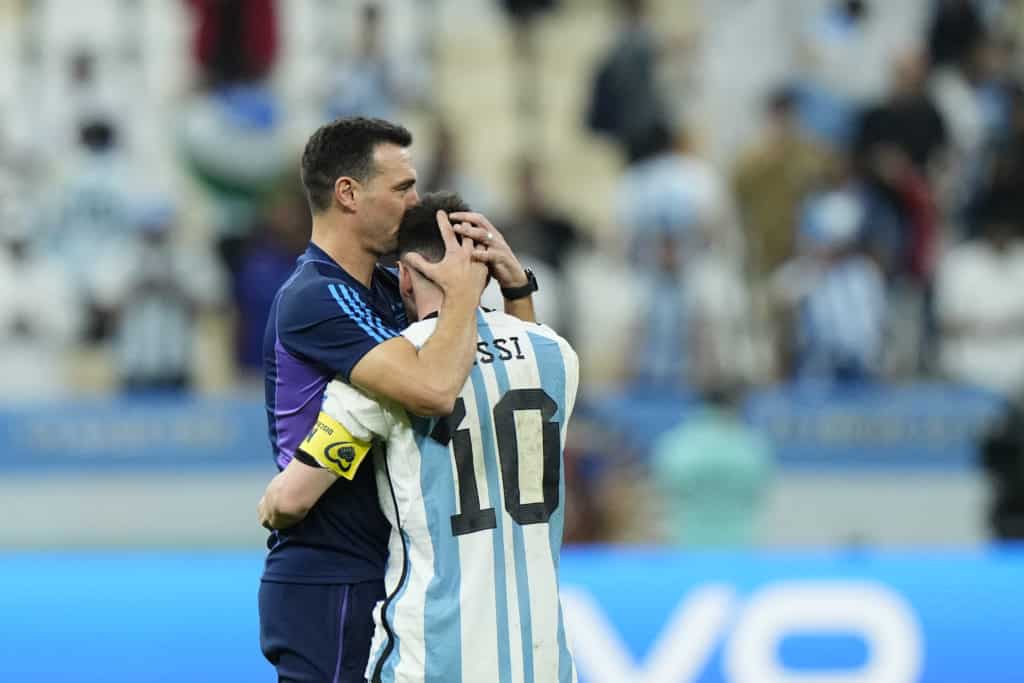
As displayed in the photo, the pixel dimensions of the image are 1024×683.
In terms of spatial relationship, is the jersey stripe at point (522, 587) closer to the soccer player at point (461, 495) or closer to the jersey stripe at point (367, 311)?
the soccer player at point (461, 495)

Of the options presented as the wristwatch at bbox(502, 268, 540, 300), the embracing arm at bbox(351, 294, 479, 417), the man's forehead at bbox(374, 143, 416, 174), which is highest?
the man's forehead at bbox(374, 143, 416, 174)

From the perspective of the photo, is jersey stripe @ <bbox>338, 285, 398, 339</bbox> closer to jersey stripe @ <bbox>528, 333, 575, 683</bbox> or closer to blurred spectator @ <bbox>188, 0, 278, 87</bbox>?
jersey stripe @ <bbox>528, 333, 575, 683</bbox>

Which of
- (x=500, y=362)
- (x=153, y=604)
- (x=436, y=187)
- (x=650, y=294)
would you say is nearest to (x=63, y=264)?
(x=436, y=187)

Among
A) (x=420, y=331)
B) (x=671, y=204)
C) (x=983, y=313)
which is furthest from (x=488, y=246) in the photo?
(x=983, y=313)

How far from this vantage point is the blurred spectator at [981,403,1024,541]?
348 inches

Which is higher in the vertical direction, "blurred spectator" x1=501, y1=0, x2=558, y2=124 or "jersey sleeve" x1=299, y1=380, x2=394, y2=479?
"blurred spectator" x1=501, y1=0, x2=558, y2=124

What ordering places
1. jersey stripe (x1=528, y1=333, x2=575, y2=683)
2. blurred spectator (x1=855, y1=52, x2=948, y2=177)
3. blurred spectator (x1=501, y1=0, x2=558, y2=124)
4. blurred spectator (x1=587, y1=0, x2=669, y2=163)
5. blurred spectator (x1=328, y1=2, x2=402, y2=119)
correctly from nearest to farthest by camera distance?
jersey stripe (x1=528, y1=333, x2=575, y2=683) → blurred spectator (x1=855, y1=52, x2=948, y2=177) → blurred spectator (x1=587, y1=0, x2=669, y2=163) → blurred spectator (x1=328, y1=2, x2=402, y2=119) → blurred spectator (x1=501, y1=0, x2=558, y2=124)

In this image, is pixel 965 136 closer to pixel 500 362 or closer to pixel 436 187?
pixel 436 187

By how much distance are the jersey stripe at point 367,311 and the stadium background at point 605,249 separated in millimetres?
3035

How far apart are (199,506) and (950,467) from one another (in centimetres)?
401

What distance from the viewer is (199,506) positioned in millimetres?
9844

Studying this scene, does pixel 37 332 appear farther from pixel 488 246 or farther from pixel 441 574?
pixel 441 574

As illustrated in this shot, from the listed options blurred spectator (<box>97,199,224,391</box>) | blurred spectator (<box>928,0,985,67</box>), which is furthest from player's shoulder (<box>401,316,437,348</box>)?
blurred spectator (<box>928,0,985,67</box>)

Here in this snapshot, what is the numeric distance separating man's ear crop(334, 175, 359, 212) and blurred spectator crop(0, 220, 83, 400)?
7132 mm
